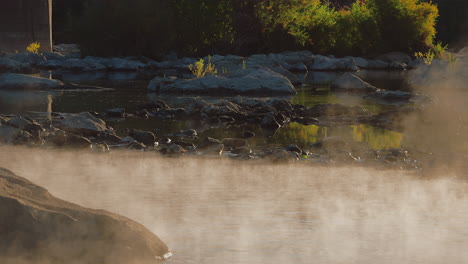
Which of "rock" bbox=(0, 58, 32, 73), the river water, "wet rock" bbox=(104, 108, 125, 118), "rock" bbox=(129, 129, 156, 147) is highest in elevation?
the river water

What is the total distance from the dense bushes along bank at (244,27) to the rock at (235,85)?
12.6 m

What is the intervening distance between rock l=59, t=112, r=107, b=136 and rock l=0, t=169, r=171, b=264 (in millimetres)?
5462

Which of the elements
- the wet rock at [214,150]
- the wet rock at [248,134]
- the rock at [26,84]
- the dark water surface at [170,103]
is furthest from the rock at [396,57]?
the wet rock at [214,150]

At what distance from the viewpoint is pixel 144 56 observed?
29.7m

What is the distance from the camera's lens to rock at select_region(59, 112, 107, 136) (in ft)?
30.9

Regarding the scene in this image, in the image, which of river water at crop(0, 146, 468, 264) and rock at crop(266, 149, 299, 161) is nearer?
river water at crop(0, 146, 468, 264)

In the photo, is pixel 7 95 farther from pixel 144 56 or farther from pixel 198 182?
pixel 144 56

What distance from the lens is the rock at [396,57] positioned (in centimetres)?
3231

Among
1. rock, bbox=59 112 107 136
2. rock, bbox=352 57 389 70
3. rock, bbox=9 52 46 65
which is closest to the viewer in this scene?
rock, bbox=59 112 107 136

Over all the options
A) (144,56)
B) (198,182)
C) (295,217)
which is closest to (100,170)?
(198,182)

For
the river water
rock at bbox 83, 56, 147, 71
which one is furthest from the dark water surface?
the river water

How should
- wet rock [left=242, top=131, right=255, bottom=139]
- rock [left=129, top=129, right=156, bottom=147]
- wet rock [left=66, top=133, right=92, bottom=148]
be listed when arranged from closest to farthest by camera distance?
wet rock [left=66, top=133, right=92, bottom=148]
rock [left=129, top=129, right=156, bottom=147]
wet rock [left=242, top=131, right=255, bottom=139]

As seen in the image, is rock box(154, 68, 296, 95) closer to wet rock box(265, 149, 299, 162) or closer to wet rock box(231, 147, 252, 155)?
wet rock box(231, 147, 252, 155)

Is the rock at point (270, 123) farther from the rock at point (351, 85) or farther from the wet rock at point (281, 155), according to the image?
the rock at point (351, 85)
